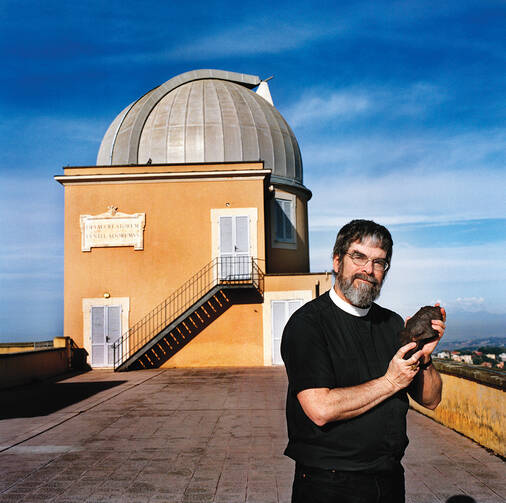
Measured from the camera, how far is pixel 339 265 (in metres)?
2.81

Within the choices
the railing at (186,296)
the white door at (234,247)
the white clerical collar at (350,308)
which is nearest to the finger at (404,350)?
the white clerical collar at (350,308)

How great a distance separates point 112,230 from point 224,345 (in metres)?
5.31

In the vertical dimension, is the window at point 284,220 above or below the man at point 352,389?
above

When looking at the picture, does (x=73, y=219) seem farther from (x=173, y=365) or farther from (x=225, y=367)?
(x=225, y=367)

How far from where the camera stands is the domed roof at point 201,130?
71.7ft

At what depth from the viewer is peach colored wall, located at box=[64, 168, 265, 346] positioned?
62.2ft

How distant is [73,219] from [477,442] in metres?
15.2

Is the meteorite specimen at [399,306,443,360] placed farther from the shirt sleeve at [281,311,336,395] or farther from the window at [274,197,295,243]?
the window at [274,197,295,243]

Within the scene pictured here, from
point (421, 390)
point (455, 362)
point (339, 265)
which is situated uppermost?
point (339, 265)

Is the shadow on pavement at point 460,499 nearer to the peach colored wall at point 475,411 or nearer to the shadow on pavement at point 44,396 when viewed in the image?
the peach colored wall at point 475,411

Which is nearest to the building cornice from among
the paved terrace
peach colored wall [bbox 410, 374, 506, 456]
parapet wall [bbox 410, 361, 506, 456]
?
the paved terrace

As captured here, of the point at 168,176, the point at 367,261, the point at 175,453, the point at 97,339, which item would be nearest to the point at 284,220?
the point at 168,176

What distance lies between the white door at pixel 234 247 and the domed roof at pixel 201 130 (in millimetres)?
3726

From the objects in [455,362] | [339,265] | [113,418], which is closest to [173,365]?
[113,418]
